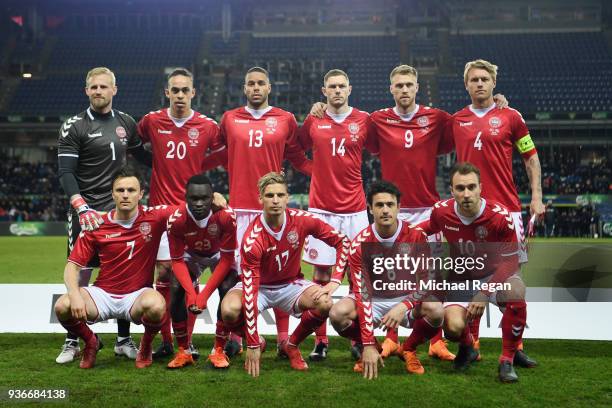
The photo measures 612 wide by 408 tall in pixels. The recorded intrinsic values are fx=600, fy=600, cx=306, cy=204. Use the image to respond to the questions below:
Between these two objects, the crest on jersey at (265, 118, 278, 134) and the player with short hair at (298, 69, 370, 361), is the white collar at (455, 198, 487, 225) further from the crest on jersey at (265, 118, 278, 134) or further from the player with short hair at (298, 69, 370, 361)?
Answer: the crest on jersey at (265, 118, 278, 134)

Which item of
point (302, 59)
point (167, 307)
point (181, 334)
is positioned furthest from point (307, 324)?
point (302, 59)

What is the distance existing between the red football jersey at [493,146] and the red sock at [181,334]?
2380mm

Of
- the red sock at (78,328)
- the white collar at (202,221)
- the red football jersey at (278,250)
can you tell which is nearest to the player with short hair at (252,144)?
the white collar at (202,221)

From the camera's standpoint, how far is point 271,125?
4.88m

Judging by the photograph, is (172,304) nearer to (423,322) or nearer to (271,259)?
(271,259)

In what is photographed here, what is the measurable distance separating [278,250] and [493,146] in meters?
1.87

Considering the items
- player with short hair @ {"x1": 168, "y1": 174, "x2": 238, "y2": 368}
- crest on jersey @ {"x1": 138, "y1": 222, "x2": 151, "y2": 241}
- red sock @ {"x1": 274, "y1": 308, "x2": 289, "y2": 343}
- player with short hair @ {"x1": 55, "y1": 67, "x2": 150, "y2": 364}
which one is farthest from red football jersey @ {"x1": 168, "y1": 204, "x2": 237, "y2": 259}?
player with short hair @ {"x1": 55, "y1": 67, "x2": 150, "y2": 364}

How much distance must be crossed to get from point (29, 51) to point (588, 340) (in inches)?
1266

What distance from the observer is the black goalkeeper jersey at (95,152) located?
4594 millimetres

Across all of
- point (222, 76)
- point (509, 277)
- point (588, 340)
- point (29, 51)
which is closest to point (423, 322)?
point (509, 277)

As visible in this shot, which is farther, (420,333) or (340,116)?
(340,116)

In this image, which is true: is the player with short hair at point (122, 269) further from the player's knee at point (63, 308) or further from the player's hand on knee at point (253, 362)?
the player's hand on knee at point (253, 362)

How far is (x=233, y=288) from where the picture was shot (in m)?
4.26

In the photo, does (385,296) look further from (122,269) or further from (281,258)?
(122,269)
